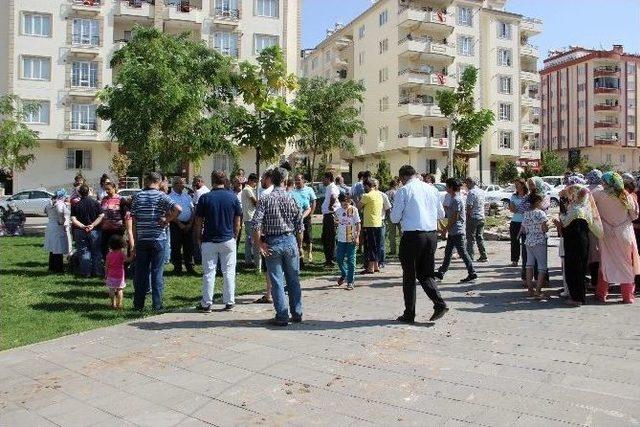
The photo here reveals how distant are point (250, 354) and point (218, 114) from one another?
23735 millimetres

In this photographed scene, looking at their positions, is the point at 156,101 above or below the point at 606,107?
below

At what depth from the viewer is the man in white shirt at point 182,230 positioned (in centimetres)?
1145

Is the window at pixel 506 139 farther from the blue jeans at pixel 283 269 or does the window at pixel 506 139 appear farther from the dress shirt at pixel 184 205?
the blue jeans at pixel 283 269

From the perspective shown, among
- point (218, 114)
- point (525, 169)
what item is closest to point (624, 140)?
point (525, 169)

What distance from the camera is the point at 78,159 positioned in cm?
4206

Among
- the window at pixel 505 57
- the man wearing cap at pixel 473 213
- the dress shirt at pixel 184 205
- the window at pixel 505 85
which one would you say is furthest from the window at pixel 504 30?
the dress shirt at pixel 184 205

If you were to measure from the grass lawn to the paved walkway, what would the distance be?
644 millimetres

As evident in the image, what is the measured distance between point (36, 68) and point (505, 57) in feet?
133

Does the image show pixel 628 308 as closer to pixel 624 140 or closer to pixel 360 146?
pixel 360 146

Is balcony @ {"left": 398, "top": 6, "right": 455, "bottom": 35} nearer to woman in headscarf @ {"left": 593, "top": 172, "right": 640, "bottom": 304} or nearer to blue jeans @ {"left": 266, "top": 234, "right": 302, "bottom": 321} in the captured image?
woman in headscarf @ {"left": 593, "top": 172, "right": 640, "bottom": 304}

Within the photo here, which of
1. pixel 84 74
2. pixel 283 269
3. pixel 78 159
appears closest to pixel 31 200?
pixel 78 159

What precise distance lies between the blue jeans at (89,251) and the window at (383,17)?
4572 cm

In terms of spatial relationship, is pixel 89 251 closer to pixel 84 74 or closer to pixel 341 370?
pixel 341 370

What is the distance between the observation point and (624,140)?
7575 cm
